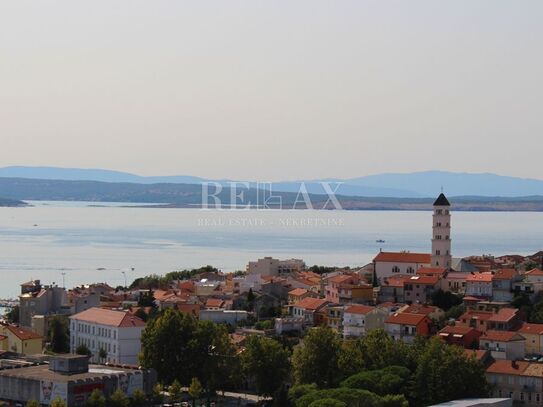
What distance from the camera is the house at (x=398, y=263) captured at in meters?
32.2

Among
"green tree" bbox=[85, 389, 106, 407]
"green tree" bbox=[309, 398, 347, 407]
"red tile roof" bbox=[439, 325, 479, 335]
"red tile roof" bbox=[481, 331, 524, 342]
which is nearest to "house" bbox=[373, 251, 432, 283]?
"red tile roof" bbox=[439, 325, 479, 335]

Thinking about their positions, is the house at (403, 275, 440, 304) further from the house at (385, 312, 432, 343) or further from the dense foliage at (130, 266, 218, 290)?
the dense foliage at (130, 266, 218, 290)

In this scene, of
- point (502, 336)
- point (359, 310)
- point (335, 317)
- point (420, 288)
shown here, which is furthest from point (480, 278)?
point (502, 336)

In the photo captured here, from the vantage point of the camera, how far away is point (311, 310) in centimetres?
2769

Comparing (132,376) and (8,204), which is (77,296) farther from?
(8,204)

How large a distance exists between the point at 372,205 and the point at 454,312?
156192mm

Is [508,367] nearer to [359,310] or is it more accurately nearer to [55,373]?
[359,310]

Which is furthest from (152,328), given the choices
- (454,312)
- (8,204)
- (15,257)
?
(8,204)

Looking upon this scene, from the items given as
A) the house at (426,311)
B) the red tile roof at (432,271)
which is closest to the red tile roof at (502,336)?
the house at (426,311)

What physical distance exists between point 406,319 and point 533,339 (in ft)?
10.3

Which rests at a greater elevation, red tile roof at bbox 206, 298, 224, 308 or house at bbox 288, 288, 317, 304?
house at bbox 288, 288, 317, 304

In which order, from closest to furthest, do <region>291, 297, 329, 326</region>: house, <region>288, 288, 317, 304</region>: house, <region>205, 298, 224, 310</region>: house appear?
<region>291, 297, 329, 326</region>: house < <region>205, 298, 224, 310</region>: house < <region>288, 288, 317, 304</region>: house

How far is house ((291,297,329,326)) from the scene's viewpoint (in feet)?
89.7

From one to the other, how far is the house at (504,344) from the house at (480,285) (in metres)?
5.69
